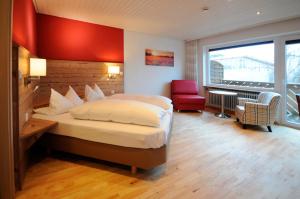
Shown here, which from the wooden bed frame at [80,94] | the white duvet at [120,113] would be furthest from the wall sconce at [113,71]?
the white duvet at [120,113]

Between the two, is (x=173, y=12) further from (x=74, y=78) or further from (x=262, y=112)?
(x=262, y=112)

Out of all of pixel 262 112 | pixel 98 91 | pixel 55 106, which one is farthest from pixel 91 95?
pixel 262 112

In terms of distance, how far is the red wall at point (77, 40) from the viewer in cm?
429

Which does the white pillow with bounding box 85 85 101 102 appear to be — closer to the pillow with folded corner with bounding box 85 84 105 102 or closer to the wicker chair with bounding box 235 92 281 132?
the pillow with folded corner with bounding box 85 84 105 102

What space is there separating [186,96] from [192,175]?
4.01 meters

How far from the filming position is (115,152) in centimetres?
238

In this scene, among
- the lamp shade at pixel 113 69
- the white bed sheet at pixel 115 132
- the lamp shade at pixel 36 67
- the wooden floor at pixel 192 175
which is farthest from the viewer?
the lamp shade at pixel 113 69

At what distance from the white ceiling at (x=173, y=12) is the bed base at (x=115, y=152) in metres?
2.51

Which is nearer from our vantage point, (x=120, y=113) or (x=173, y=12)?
(x=120, y=113)

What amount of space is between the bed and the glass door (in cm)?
375

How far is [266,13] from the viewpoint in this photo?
409 centimetres

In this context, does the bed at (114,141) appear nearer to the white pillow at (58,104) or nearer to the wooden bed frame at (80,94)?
the wooden bed frame at (80,94)

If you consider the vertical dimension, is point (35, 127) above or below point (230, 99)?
below

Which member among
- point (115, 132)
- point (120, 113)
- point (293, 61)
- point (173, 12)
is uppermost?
point (173, 12)
